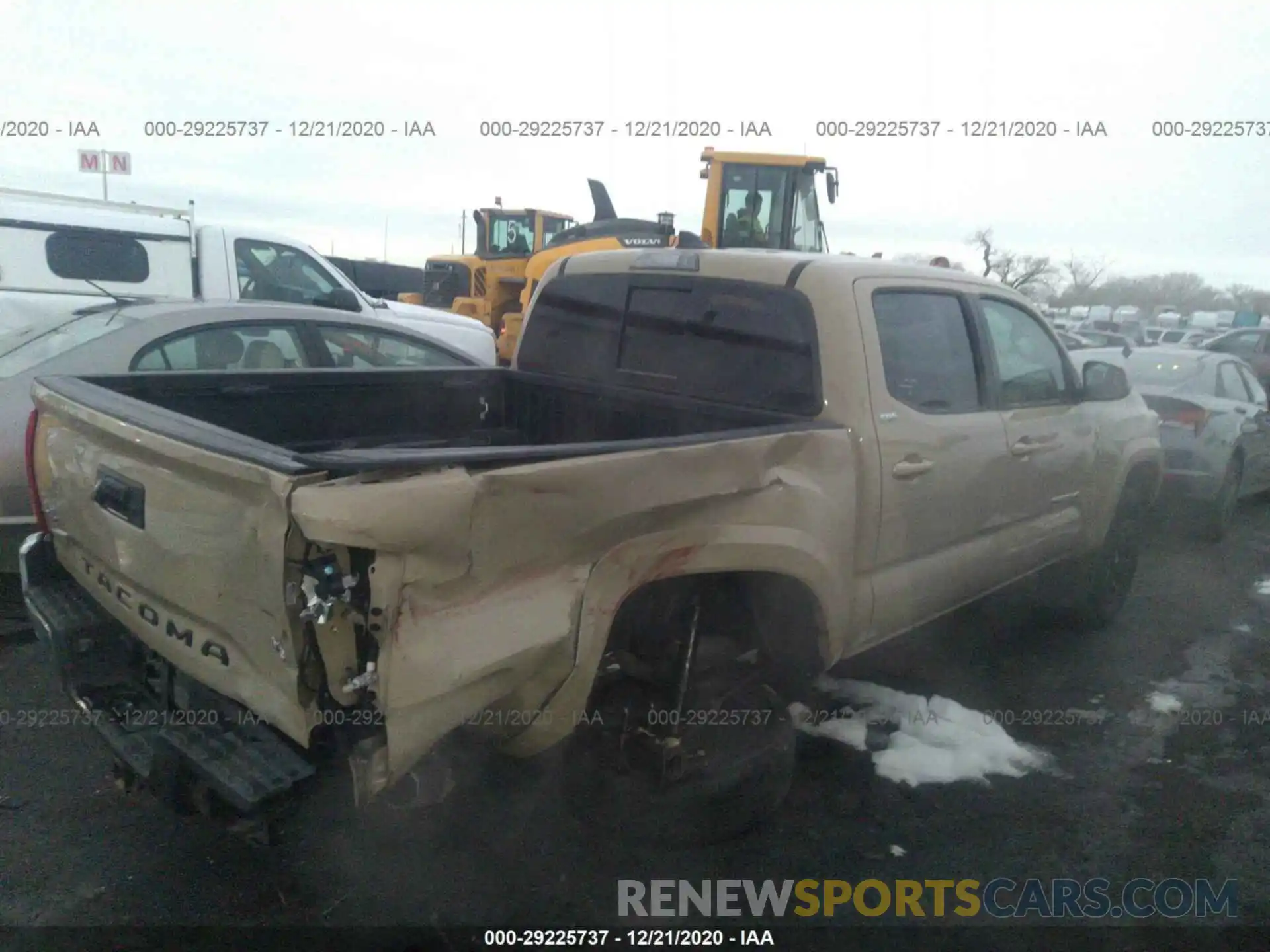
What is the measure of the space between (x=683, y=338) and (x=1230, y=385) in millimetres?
6468

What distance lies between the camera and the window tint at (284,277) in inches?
392

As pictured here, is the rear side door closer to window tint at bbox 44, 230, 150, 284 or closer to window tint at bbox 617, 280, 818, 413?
window tint at bbox 617, 280, 818, 413

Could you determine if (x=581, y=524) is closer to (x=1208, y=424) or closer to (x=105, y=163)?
(x=1208, y=424)

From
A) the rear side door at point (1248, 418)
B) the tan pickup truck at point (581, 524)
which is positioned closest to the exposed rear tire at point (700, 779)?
the tan pickup truck at point (581, 524)

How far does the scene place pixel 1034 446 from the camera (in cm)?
434

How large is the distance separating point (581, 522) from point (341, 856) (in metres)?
1.59

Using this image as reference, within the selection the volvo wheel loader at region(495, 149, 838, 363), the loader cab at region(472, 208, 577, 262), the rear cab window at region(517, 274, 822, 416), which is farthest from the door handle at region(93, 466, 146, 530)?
the loader cab at region(472, 208, 577, 262)

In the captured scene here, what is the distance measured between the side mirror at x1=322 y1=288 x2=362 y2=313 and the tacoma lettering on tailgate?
6.82 metres

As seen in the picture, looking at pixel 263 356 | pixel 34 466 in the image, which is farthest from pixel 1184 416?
pixel 34 466

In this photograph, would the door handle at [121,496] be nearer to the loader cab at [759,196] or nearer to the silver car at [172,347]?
the silver car at [172,347]

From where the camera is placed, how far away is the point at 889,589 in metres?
3.59

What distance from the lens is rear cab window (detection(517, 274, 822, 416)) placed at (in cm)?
353

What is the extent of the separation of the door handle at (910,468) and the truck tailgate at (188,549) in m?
2.19

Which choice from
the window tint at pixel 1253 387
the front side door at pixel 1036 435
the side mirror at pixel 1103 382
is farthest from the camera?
the window tint at pixel 1253 387
